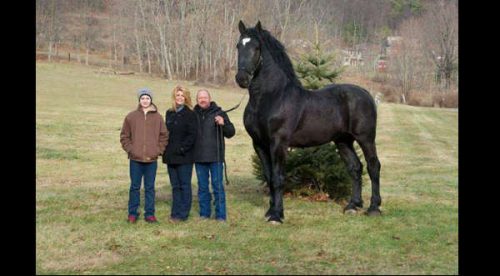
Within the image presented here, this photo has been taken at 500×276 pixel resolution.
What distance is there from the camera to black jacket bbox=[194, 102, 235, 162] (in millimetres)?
7812

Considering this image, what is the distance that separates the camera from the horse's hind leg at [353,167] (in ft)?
28.3

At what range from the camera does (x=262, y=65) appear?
7.78 metres

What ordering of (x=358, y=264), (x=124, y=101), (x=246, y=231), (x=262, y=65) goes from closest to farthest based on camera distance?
(x=358, y=264) → (x=246, y=231) → (x=262, y=65) → (x=124, y=101)

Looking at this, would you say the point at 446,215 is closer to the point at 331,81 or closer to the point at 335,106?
the point at 335,106

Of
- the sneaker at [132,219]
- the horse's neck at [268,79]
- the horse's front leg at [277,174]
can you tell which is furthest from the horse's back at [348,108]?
the sneaker at [132,219]

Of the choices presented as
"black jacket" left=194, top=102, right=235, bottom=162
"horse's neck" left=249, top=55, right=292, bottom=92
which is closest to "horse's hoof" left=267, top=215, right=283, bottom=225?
"black jacket" left=194, top=102, right=235, bottom=162

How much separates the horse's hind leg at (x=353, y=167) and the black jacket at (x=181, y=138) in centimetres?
256

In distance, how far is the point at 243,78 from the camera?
23.8 feet

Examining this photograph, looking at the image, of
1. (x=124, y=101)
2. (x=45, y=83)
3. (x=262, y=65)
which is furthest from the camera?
(x=45, y=83)

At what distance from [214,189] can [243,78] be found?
1.80m

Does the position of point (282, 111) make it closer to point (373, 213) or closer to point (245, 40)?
point (245, 40)

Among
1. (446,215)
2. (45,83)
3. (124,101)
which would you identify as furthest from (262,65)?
(45,83)
